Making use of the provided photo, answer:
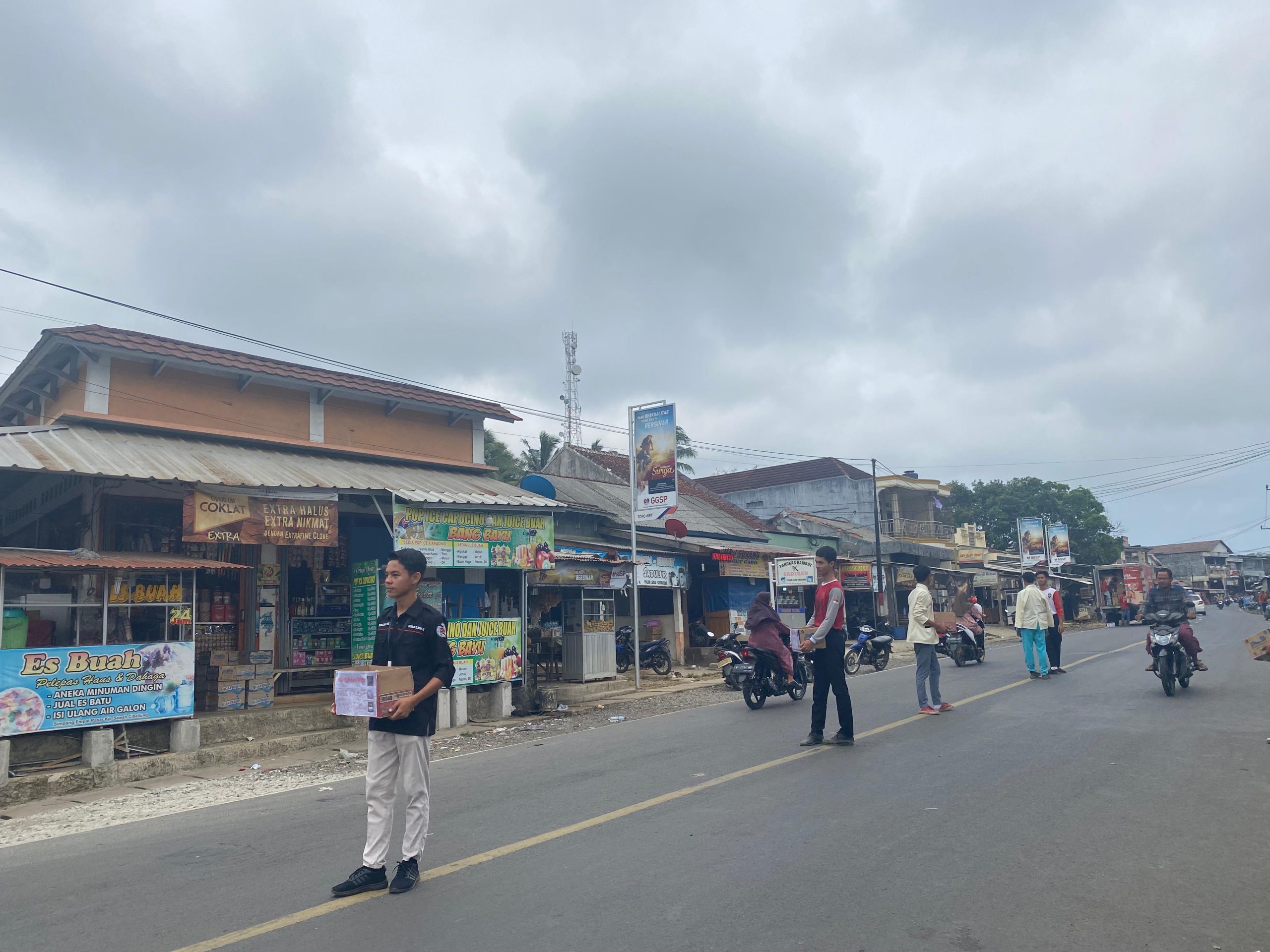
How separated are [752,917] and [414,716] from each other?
2010 millimetres

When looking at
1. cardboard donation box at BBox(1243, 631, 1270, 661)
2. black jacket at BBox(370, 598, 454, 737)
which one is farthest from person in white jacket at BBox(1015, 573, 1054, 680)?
black jacket at BBox(370, 598, 454, 737)

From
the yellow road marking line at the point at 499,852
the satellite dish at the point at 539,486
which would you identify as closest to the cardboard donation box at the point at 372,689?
the yellow road marking line at the point at 499,852

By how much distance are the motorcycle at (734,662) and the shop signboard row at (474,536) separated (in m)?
3.58

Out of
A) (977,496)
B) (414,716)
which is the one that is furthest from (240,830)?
(977,496)

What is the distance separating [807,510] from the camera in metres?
45.7

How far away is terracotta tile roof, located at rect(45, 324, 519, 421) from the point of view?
42.3 feet

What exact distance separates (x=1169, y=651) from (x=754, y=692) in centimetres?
535

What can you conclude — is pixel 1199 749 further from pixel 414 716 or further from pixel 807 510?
pixel 807 510

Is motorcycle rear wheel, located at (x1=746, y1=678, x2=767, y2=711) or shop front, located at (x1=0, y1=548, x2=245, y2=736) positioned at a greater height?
Answer: shop front, located at (x1=0, y1=548, x2=245, y2=736)

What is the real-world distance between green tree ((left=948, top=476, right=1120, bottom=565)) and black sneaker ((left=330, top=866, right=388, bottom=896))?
6245 cm

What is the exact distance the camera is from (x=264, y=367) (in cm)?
1475

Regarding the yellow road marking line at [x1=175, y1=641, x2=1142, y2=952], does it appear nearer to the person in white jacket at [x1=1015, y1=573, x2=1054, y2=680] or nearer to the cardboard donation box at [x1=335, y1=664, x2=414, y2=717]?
the cardboard donation box at [x1=335, y1=664, x2=414, y2=717]

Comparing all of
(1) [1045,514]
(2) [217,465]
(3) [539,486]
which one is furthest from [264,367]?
(1) [1045,514]

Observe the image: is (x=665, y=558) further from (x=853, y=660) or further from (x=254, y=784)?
Result: (x=254, y=784)
